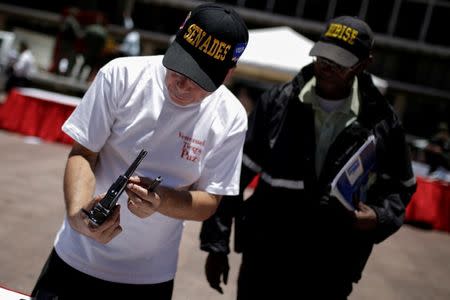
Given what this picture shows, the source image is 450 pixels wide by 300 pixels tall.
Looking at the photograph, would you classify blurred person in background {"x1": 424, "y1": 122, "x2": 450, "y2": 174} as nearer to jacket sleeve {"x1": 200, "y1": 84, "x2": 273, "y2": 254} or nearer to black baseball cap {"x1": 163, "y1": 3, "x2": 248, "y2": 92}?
jacket sleeve {"x1": 200, "y1": 84, "x2": 273, "y2": 254}

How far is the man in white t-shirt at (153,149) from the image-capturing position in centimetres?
158

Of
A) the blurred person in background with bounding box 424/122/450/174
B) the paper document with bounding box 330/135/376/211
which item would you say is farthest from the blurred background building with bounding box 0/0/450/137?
the paper document with bounding box 330/135/376/211

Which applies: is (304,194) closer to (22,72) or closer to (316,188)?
(316,188)

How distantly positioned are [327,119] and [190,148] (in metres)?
0.95

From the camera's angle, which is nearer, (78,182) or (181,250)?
(78,182)

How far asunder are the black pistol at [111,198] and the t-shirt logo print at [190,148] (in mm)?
343

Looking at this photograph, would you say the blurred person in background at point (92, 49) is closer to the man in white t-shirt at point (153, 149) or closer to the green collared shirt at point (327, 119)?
the green collared shirt at point (327, 119)

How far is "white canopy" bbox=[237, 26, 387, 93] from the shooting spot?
1127 centimetres

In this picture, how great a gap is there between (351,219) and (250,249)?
51 centimetres

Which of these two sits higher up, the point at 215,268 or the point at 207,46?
the point at 207,46

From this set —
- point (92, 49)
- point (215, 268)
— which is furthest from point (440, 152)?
point (215, 268)

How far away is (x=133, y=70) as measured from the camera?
64.7 inches

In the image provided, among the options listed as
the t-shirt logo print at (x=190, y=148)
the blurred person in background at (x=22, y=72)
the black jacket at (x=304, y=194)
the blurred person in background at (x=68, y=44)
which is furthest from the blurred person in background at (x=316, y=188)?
the blurred person in background at (x=68, y=44)

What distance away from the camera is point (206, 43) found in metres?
1.58
